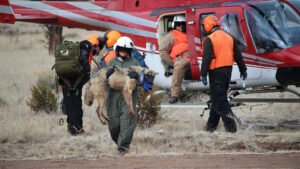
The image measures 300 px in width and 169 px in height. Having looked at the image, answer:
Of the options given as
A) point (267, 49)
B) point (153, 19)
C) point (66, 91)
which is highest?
point (153, 19)

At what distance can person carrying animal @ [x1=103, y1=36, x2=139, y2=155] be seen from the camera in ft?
25.6

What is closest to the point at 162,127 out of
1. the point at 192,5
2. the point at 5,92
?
the point at 192,5

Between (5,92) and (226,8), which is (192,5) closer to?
(226,8)

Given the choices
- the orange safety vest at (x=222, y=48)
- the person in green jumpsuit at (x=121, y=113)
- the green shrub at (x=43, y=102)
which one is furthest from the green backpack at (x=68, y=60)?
the green shrub at (x=43, y=102)

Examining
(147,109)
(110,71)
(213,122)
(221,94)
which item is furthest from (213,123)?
(110,71)

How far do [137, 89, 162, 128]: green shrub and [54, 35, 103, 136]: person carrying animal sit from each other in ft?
5.46

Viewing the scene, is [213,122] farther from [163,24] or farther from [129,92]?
[129,92]

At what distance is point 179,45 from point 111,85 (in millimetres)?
2572

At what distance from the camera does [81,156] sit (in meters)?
8.04

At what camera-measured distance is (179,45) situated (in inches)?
389

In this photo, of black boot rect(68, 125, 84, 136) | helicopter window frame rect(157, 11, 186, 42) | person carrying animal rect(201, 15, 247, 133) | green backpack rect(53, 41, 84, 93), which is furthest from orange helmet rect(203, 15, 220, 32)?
black boot rect(68, 125, 84, 136)

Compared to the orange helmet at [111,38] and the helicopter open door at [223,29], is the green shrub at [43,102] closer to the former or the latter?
the orange helmet at [111,38]

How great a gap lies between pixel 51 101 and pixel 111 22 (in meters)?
3.11

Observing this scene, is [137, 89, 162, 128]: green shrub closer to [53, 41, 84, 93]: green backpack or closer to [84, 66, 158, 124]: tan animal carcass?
[53, 41, 84, 93]: green backpack
